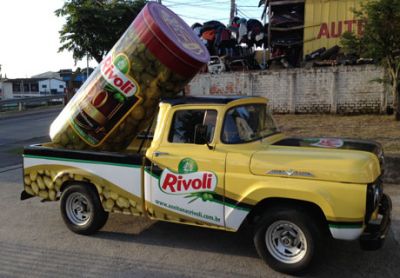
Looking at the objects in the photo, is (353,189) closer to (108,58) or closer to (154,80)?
(154,80)

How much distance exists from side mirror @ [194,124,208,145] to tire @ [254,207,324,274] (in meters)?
1.08

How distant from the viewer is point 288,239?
4.42m

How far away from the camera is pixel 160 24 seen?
5258mm

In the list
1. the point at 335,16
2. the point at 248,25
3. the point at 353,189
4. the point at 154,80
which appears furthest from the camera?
the point at 248,25

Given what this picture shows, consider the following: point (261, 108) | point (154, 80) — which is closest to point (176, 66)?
point (154, 80)

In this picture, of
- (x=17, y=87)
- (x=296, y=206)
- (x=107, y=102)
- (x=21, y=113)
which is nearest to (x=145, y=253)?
(x=296, y=206)

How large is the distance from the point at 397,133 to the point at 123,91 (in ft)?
26.8

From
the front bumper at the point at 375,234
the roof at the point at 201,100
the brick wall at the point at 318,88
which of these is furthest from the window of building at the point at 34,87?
the front bumper at the point at 375,234

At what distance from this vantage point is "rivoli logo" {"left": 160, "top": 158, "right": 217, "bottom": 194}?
15.3 feet

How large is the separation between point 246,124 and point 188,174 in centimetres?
92

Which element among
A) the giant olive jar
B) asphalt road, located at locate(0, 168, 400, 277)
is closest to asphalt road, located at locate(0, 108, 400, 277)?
asphalt road, located at locate(0, 168, 400, 277)

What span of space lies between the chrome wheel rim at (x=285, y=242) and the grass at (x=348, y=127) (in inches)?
212

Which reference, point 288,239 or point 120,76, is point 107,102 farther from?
point 288,239

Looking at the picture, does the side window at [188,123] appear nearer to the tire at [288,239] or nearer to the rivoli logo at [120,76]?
the rivoli logo at [120,76]
